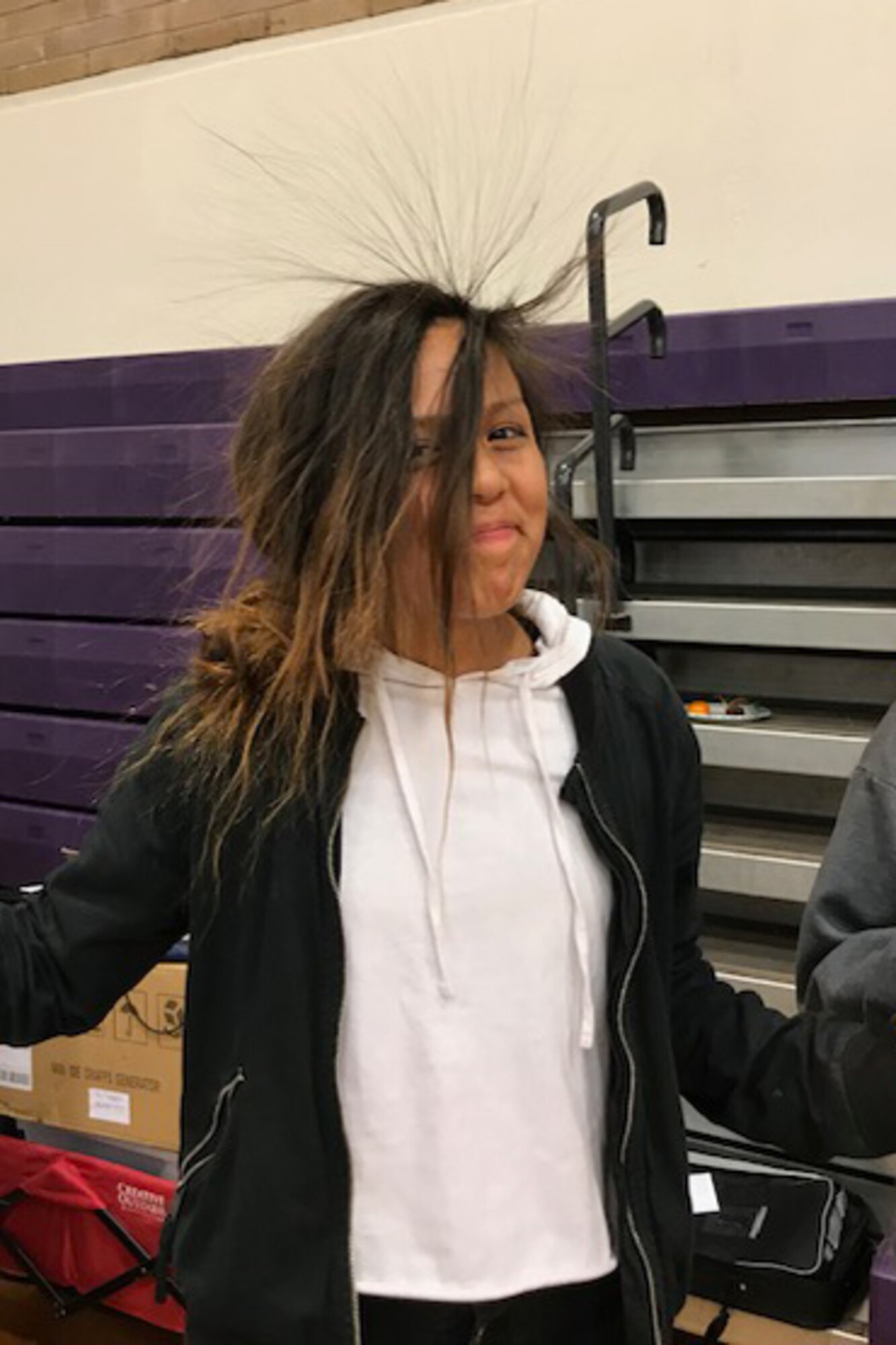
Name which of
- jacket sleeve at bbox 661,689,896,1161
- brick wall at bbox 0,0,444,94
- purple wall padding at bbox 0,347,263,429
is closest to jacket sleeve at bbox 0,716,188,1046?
jacket sleeve at bbox 661,689,896,1161

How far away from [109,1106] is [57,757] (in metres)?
1.28

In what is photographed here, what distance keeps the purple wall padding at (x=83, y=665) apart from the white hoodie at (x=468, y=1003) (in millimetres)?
2044

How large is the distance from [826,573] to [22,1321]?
6.59 feet

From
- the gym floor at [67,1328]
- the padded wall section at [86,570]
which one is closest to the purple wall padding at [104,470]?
the padded wall section at [86,570]

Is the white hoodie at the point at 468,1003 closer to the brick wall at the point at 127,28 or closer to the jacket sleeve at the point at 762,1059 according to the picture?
the jacket sleeve at the point at 762,1059

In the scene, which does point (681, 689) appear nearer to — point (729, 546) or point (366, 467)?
point (729, 546)

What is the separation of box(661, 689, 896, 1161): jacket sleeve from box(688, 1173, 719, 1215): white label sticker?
950 millimetres

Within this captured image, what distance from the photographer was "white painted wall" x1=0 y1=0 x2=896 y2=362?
2482mm

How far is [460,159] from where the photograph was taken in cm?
A: 285

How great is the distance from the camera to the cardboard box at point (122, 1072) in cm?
207

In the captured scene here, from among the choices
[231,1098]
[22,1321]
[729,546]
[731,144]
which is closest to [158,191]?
Result: [731,144]

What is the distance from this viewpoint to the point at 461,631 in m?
0.97

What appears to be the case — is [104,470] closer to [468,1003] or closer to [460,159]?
[460,159]

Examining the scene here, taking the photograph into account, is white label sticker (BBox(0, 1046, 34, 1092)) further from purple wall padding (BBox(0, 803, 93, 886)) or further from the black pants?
the black pants
